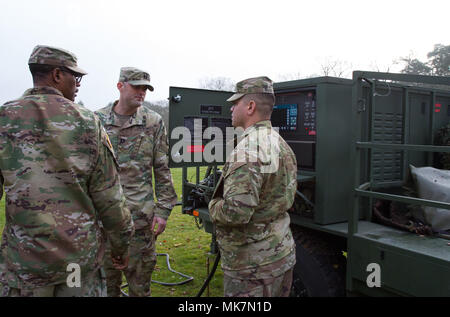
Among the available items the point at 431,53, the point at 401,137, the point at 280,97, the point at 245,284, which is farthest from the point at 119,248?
the point at 431,53

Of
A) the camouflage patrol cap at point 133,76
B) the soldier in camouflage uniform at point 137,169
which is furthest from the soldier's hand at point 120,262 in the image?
the camouflage patrol cap at point 133,76

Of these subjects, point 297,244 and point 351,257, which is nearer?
point 351,257

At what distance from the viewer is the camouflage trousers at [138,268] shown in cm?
330

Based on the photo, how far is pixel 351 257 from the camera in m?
3.00

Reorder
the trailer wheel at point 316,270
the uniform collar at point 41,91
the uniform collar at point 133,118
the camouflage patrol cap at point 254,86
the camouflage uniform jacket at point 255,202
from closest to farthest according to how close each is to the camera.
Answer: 1. the uniform collar at point 41,91
2. the camouflage uniform jacket at point 255,202
3. the camouflage patrol cap at point 254,86
4. the trailer wheel at point 316,270
5. the uniform collar at point 133,118

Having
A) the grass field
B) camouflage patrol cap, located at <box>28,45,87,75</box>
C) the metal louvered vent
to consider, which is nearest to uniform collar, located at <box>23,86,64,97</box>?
camouflage patrol cap, located at <box>28,45,87,75</box>

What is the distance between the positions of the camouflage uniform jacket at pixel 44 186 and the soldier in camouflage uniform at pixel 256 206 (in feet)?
2.63

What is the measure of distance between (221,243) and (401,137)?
212 cm

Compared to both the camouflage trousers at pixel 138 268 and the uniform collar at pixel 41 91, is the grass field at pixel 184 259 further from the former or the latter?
the uniform collar at pixel 41 91

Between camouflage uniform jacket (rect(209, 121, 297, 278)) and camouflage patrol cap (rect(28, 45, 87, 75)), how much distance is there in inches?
42.5

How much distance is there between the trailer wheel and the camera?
10.5 feet


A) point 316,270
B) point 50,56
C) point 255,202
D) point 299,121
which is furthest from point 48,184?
point 299,121

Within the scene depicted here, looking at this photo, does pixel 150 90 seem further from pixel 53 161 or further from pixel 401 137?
pixel 401 137
